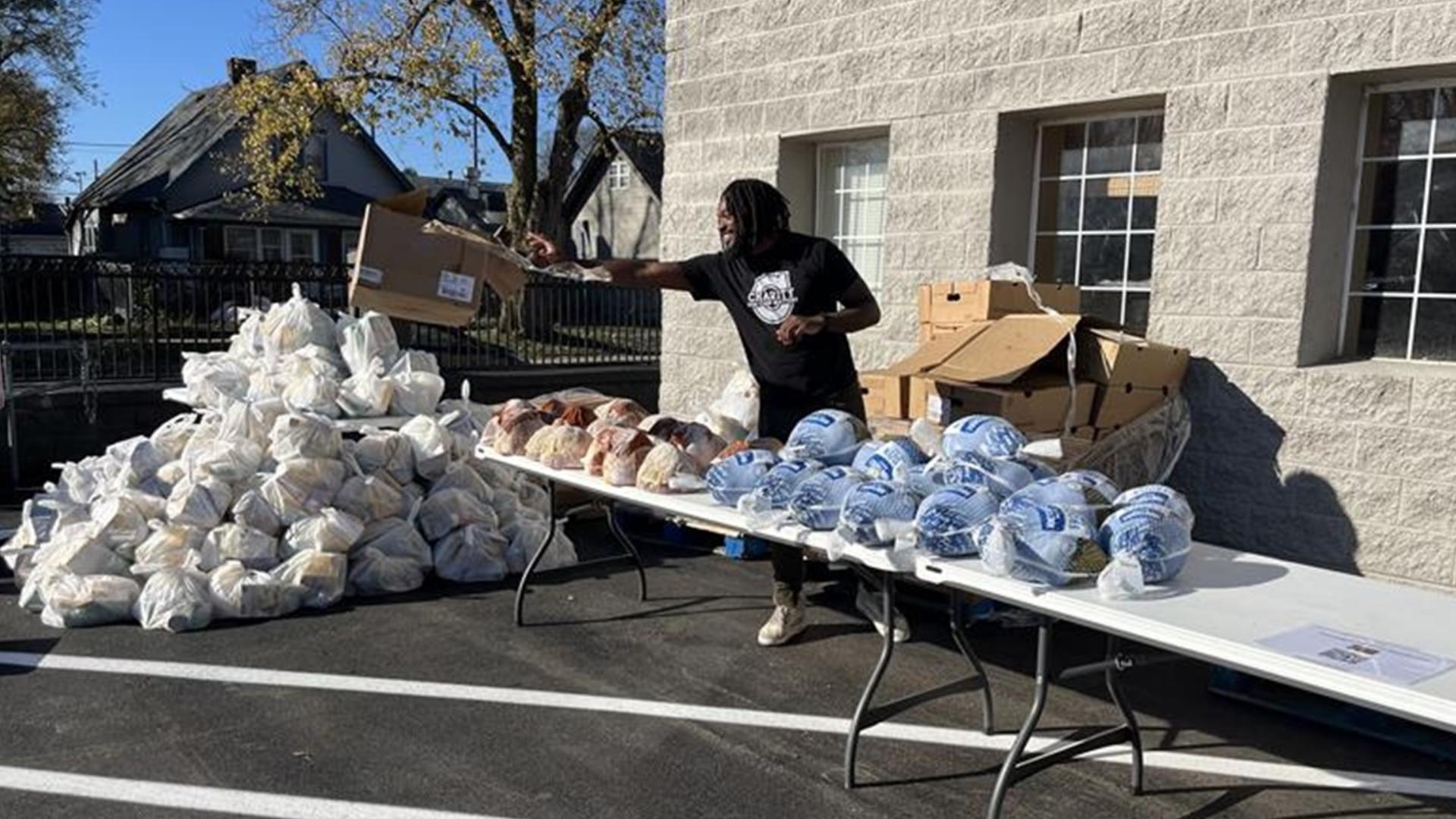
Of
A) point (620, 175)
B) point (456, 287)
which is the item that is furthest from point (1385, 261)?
point (620, 175)

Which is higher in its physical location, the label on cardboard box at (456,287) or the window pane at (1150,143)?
the window pane at (1150,143)

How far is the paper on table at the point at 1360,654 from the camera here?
236cm

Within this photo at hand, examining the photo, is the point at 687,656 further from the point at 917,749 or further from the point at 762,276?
the point at 762,276

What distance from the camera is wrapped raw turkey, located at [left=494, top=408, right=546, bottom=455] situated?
5117mm

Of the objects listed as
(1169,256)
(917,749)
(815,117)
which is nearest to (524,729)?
(917,749)

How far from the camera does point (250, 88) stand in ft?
61.3

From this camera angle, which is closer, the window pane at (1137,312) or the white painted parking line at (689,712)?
the white painted parking line at (689,712)

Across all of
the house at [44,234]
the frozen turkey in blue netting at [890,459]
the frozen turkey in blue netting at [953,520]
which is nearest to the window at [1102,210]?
the frozen turkey in blue netting at [890,459]

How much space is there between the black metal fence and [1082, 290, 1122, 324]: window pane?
456cm

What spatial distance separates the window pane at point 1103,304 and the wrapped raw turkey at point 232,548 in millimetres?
4637

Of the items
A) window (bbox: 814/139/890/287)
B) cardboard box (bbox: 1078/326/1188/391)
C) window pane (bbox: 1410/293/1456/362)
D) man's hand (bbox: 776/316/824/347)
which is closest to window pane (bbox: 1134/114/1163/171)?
cardboard box (bbox: 1078/326/1188/391)

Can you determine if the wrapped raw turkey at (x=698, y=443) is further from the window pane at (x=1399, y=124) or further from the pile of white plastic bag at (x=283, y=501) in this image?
the window pane at (x=1399, y=124)

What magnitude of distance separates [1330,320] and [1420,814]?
2.69 m

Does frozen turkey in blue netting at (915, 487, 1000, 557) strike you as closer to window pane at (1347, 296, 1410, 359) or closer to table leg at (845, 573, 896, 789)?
table leg at (845, 573, 896, 789)
